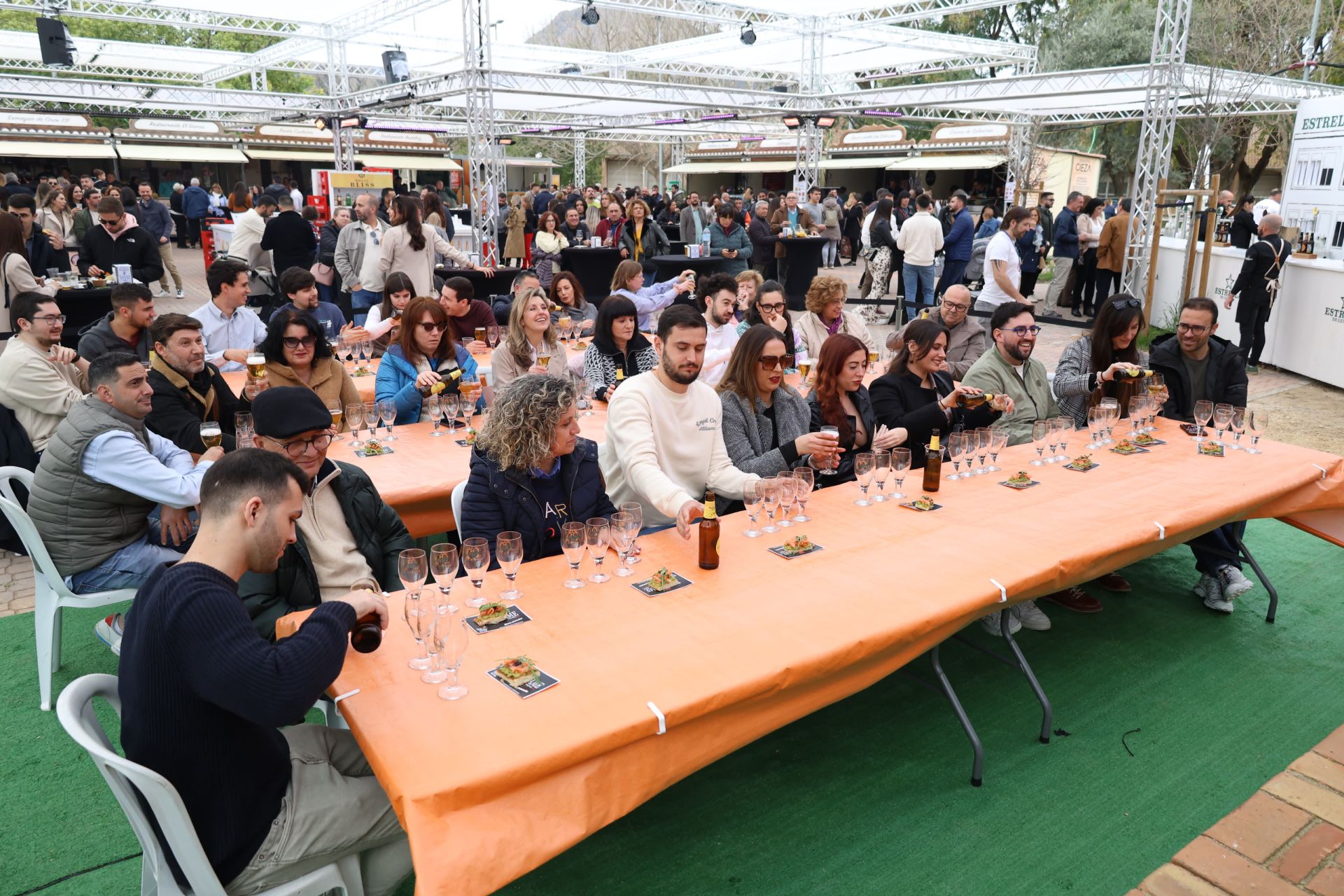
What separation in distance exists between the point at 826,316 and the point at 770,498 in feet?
11.3

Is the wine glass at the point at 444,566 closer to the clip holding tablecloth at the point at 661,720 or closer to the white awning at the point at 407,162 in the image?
the clip holding tablecloth at the point at 661,720

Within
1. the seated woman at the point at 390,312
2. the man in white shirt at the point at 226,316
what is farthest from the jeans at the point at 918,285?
the man in white shirt at the point at 226,316

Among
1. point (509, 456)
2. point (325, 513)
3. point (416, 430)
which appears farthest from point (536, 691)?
point (416, 430)

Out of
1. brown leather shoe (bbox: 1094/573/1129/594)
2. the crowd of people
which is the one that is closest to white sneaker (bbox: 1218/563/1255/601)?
the crowd of people

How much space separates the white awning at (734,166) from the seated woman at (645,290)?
25544 mm

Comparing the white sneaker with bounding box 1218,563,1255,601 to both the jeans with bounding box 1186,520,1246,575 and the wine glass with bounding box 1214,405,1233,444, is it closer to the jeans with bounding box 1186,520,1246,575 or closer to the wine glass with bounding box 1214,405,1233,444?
the jeans with bounding box 1186,520,1246,575

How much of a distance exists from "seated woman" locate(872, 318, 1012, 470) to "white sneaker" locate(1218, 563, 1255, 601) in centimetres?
132

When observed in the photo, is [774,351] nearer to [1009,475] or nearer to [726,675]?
[1009,475]

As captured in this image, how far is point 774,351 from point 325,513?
1959 millimetres

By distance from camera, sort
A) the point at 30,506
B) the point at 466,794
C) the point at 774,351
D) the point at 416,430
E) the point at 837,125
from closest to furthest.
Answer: the point at 466,794 < the point at 30,506 < the point at 774,351 < the point at 416,430 < the point at 837,125

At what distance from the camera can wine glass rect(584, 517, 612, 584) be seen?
2719mm

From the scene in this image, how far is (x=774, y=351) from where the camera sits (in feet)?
12.8

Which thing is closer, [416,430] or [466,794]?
[466,794]

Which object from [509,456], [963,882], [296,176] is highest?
[296,176]
